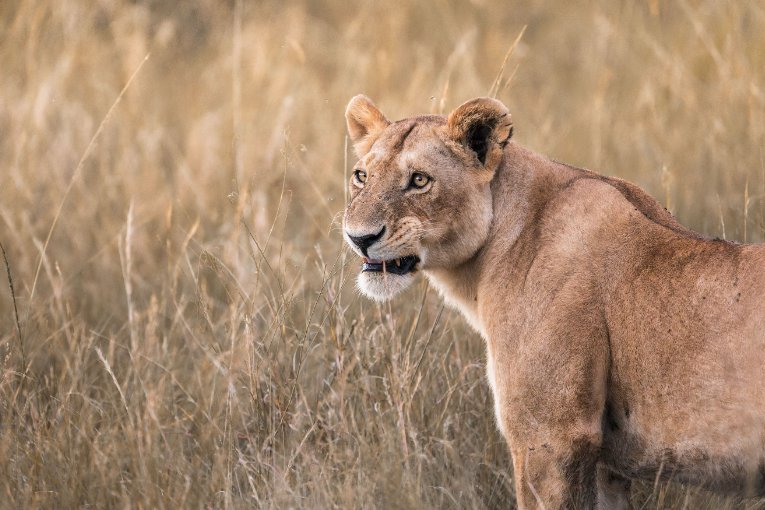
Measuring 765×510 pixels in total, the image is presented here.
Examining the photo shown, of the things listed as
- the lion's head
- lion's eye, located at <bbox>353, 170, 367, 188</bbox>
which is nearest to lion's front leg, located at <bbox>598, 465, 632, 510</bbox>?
the lion's head

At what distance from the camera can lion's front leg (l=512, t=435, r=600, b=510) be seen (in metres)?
3.63

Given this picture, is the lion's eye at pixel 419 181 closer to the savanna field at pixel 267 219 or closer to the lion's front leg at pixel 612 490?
the savanna field at pixel 267 219

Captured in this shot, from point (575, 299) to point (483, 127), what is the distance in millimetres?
844

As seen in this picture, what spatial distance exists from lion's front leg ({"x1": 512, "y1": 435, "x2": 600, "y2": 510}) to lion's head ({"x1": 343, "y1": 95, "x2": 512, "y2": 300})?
2.72ft

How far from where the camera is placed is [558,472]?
366cm

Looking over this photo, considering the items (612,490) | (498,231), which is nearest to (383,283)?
(498,231)

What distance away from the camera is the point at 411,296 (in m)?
5.74

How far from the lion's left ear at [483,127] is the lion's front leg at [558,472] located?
3.64ft

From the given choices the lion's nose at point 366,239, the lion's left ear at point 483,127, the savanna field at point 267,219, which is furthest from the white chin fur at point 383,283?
the lion's left ear at point 483,127

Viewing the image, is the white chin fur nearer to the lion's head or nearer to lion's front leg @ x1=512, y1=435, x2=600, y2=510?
the lion's head

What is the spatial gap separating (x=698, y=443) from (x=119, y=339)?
11.6ft

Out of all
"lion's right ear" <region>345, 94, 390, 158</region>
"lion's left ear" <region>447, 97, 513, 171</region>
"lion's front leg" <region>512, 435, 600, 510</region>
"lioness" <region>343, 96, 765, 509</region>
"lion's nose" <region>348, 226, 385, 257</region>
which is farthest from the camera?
"lion's right ear" <region>345, 94, 390, 158</region>

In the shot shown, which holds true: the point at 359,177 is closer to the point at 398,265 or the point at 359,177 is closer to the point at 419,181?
the point at 419,181

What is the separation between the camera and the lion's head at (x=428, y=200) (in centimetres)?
406
